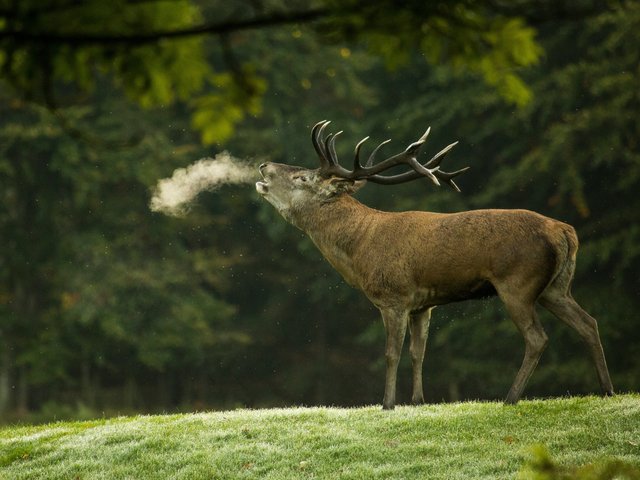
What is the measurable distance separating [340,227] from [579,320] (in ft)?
8.11

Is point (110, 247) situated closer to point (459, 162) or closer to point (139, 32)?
point (459, 162)

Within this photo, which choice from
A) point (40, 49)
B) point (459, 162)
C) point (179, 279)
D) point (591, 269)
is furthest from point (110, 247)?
point (40, 49)

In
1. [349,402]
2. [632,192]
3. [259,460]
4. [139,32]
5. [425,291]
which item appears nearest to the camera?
[139,32]

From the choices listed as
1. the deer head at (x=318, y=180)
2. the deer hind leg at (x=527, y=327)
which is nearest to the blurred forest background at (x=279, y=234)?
the deer head at (x=318, y=180)

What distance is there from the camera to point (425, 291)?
9.24 meters

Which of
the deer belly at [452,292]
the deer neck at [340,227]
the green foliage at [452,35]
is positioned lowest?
the deer belly at [452,292]

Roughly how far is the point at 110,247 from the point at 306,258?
5.16m

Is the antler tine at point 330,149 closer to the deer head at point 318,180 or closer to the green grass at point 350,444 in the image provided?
the deer head at point 318,180

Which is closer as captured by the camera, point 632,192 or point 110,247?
point 632,192

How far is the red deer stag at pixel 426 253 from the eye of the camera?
8.76m

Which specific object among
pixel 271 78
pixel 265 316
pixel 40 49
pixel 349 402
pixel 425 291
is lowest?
pixel 349 402

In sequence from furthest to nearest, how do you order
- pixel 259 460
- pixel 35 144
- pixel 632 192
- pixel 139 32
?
pixel 35 144 < pixel 632 192 < pixel 259 460 < pixel 139 32

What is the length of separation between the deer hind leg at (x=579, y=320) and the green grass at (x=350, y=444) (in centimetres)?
36

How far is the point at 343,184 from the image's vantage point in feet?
32.5
